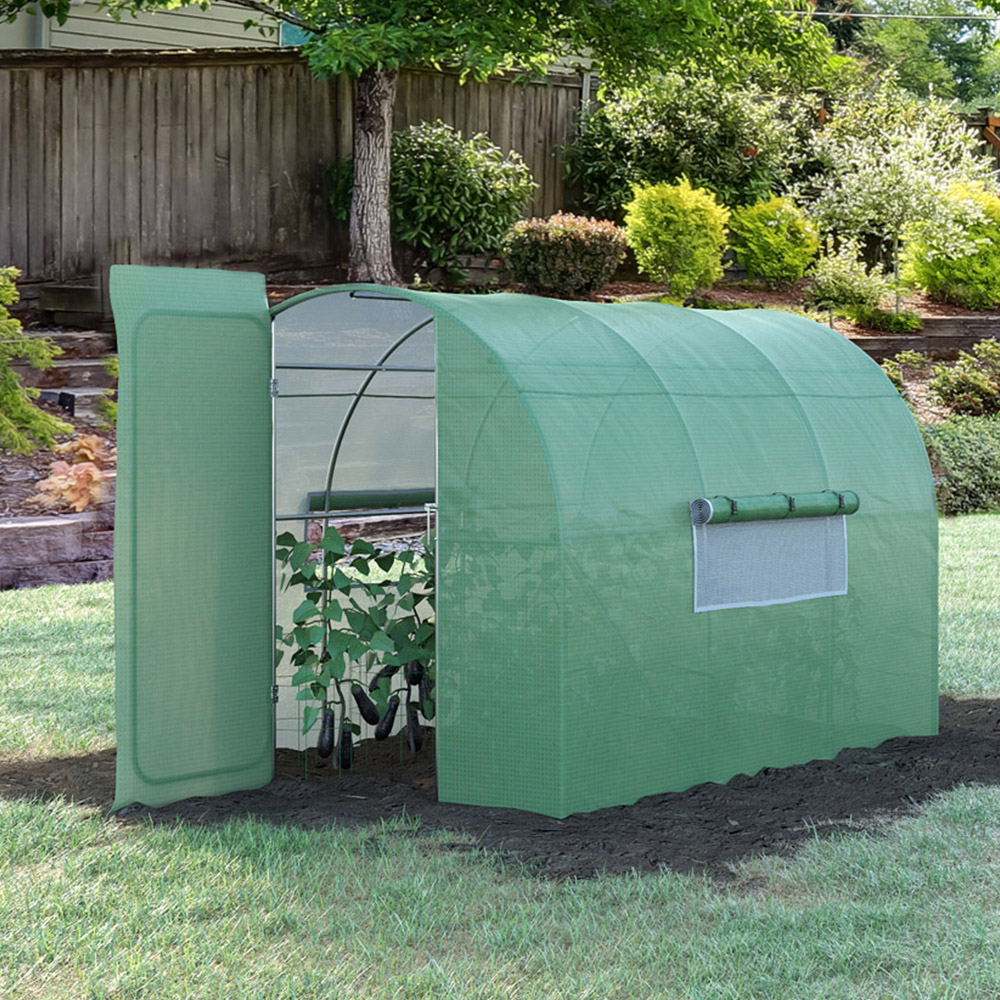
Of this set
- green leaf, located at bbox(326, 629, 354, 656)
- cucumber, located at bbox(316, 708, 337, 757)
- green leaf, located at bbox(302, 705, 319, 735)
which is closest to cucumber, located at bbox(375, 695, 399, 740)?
cucumber, located at bbox(316, 708, 337, 757)

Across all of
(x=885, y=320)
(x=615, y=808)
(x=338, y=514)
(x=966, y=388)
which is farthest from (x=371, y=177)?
(x=615, y=808)

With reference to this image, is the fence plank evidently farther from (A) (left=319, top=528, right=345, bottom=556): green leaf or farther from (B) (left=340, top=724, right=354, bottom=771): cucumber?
(B) (left=340, top=724, right=354, bottom=771): cucumber

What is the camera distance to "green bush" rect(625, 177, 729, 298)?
1766 cm

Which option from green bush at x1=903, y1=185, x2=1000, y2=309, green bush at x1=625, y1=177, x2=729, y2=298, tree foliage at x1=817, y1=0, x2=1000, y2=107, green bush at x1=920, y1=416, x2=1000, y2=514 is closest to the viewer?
green bush at x1=920, y1=416, x2=1000, y2=514

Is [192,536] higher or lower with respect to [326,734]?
higher

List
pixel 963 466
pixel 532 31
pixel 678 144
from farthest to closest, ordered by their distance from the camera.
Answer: pixel 678 144, pixel 963 466, pixel 532 31

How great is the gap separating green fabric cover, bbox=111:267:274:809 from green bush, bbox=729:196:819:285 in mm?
14875

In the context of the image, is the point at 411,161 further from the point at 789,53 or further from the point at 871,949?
the point at 871,949

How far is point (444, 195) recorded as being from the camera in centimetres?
1658

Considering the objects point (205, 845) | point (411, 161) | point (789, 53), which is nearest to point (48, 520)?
point (205, 845)

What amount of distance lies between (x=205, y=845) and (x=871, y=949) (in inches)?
90.3

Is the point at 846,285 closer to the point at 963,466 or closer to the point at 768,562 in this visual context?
the point at 963,466

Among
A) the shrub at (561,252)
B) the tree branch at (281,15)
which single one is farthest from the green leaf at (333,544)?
the shrub at (561,252)

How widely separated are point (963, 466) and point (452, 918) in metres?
12.9
